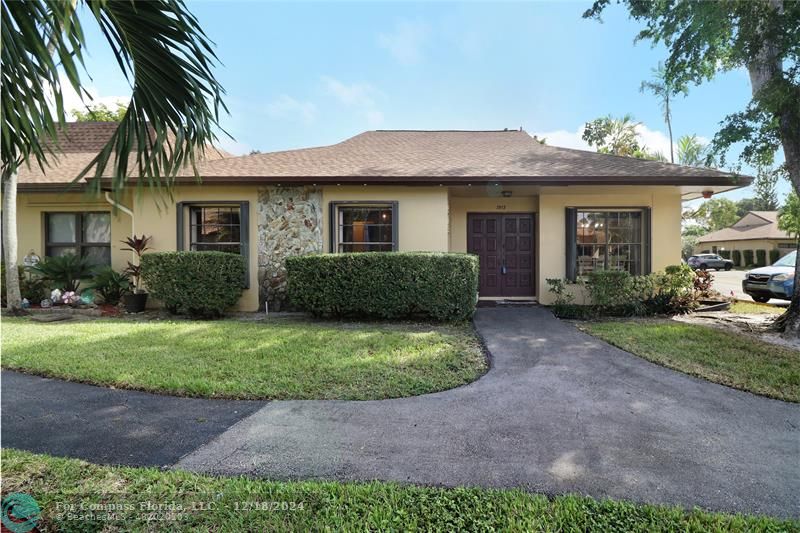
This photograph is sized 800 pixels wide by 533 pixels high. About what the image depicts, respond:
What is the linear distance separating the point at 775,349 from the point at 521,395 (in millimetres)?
4826

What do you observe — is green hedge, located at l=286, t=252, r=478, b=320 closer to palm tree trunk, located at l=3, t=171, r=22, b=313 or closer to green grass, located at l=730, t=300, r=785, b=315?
palm tree trunk, located at l=3, t=171, r=22, b=313

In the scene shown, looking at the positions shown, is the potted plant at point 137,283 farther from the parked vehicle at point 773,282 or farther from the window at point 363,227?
the parked vehicle at point 773,282

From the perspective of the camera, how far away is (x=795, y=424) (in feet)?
11.0

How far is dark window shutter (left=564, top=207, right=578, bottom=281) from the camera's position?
9273mm

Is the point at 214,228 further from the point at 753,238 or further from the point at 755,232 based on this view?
the point at 755,232

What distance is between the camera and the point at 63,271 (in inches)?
365

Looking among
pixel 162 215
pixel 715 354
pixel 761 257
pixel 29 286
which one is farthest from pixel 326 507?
pixel 761 257

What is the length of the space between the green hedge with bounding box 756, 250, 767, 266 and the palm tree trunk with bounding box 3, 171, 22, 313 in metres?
46.4

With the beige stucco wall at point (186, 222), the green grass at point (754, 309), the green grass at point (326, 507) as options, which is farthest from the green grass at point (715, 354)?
the beige stucco wall at point (186, 222)

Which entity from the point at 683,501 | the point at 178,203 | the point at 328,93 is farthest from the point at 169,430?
the point at 328,93

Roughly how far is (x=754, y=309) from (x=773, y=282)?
1.74 m

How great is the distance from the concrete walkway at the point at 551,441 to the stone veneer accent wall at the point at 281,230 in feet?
16.2

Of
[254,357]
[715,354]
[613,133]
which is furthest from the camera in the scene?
[613,133]

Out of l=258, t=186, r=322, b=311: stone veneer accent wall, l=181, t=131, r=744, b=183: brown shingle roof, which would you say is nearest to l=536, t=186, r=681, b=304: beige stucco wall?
l=181, t=131, r=744, b=183: brown shingle roof
